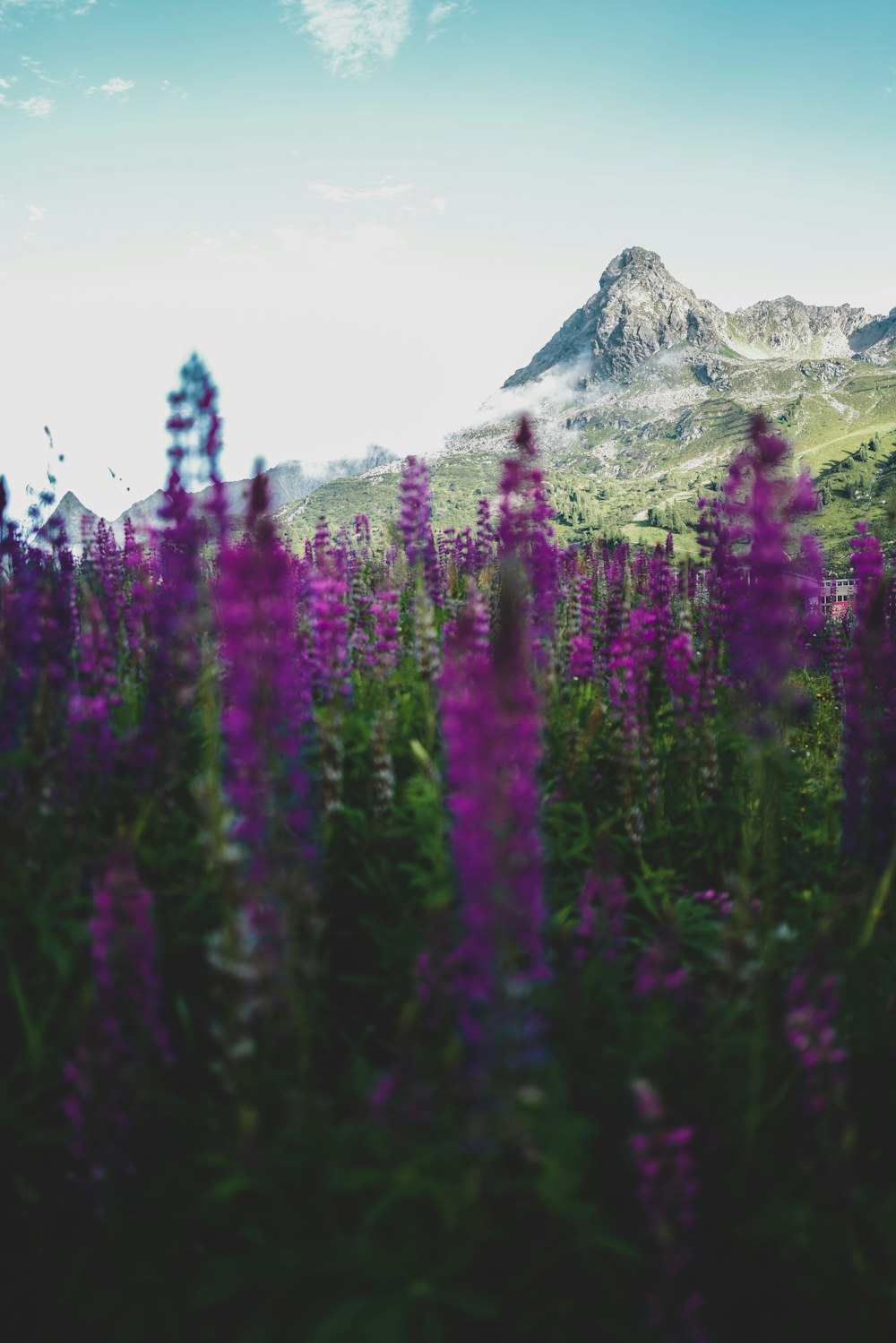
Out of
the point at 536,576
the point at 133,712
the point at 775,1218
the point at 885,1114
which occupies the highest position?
the point at 536,576

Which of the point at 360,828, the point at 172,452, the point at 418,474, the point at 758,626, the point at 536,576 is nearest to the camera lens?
the point at 172,452

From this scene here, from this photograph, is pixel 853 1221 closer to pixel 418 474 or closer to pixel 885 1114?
pixel 885 1114

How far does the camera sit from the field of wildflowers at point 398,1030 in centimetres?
212

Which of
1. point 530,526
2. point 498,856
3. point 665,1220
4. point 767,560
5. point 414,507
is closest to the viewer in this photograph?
point 498,856

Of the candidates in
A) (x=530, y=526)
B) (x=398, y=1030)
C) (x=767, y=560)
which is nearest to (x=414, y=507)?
(x=530, y=526)

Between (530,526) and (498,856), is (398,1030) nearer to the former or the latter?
(498,856)

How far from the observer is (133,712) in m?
5.48

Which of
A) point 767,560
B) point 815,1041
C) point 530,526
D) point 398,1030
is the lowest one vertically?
point 398,1030

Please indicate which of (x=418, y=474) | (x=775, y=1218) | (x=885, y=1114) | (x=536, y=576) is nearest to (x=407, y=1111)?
(x=775, y=1218)

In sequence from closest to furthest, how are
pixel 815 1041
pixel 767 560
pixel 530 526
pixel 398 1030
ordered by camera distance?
pixel 815 1041, pixel 398 1030, pixel 767 560, pixel 530 526

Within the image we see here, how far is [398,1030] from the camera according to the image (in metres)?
3.23

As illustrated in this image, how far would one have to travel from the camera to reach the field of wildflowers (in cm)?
212

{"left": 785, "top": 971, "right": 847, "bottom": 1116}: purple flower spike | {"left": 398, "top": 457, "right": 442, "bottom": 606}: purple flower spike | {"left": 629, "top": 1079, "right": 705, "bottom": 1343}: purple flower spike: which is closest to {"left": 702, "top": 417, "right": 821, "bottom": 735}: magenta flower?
{"left": 785, "top": 971, "right": 847, "bottom": 1116}: purple flower spike

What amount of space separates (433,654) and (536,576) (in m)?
1.55
